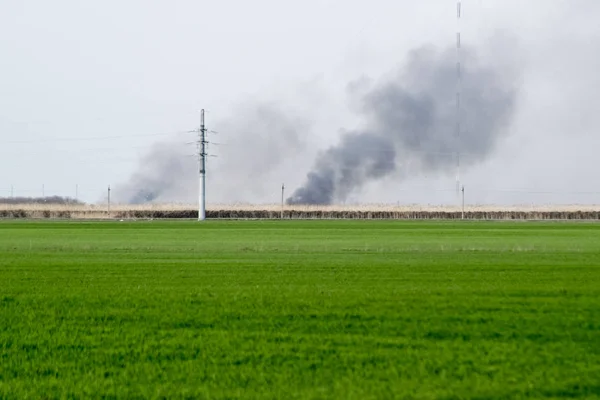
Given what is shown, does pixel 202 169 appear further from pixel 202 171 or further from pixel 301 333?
pixel 301 333

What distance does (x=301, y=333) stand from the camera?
43.6 ft

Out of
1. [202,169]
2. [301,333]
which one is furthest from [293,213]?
[301,333]

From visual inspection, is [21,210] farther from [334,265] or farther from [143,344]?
[143,344]

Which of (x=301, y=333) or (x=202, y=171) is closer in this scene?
(x=301, y=333)

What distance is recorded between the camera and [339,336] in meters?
12.9

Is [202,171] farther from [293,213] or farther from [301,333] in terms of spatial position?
[301,333]

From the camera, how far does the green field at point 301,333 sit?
31.6 feet

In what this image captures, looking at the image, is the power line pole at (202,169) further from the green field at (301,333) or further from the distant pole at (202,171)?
the green field at (301,333)

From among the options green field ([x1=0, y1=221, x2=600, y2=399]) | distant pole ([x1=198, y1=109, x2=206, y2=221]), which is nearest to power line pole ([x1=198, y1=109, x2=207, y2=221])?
distant pole ([x1=198, y1=109, x2=206, y2=221])

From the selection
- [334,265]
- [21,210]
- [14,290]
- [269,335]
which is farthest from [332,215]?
[269,335]

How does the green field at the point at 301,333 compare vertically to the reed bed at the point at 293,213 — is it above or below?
below

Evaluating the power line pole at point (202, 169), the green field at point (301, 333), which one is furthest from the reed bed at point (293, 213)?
the green field at point (301, 333)

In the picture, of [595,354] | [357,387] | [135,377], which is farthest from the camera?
[595,354]

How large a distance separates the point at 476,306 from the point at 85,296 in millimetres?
8035
